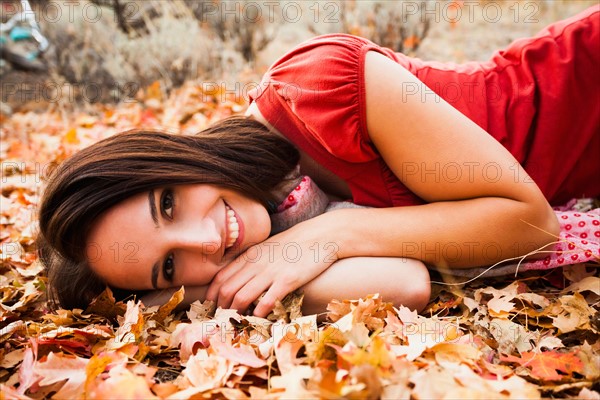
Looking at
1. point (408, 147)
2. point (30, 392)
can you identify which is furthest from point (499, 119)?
point (30, 392)

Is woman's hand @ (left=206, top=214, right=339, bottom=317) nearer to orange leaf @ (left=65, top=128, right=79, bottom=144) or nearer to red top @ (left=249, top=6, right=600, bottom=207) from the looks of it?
red top @ (left=249, top=6, right=600, bottom=207)

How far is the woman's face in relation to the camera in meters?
1.67

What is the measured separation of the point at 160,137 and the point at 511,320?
4.43 ft

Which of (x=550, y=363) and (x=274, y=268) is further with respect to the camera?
(x=274, y=268)

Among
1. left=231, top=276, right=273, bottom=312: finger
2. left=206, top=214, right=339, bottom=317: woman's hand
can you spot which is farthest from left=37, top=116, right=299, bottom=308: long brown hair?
left=231, top=276, right=273, bottom=312: finger

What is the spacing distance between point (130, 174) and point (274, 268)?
0.58m

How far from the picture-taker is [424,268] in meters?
1.83

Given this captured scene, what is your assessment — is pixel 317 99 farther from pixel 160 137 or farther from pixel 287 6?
pixel 287 6

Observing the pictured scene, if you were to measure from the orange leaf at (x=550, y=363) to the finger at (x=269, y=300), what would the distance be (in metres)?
0.71

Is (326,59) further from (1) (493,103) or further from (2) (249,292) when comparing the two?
(2) (249,292)

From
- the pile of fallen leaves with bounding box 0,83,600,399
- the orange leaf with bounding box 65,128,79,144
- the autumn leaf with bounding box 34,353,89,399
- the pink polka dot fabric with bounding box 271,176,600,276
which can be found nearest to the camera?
the pile of fallen leaves with bounding box 0,83,600,399

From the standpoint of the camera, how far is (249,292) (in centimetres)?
177

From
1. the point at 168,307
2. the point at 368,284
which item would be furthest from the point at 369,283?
the point at 168,307

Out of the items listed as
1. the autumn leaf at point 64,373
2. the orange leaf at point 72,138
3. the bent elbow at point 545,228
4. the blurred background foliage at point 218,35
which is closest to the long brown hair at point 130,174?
the autumn leaf at point 64,373
